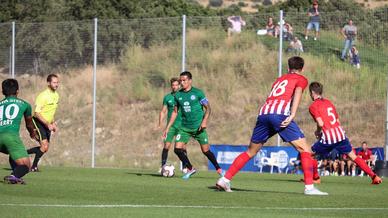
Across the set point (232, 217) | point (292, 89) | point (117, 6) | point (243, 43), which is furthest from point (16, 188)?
point (117, 6)

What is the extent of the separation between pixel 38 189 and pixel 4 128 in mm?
1138

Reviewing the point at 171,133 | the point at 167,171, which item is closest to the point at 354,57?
the point at 171,133

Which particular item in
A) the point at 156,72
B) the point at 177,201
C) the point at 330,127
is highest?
the point at 156,72

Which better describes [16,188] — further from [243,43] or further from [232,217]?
[243,43]

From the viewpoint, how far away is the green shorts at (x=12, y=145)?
613 inches

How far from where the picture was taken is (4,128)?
615 inches

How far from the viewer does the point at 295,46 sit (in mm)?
30203

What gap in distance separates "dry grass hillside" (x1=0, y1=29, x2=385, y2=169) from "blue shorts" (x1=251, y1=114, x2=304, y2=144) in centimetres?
1472

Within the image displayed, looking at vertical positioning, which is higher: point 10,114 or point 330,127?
point 10,114

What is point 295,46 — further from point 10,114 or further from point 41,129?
point 10,114

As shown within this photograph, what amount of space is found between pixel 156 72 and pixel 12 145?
17957mm

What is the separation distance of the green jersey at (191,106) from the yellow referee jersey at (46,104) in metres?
3.25

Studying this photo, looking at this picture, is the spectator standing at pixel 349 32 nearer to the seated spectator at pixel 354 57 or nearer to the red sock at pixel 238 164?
the seated spectator at pixel 354 57

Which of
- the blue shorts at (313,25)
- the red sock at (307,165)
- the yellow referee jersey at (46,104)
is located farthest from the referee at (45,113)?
the blue shorts at (313,25)
